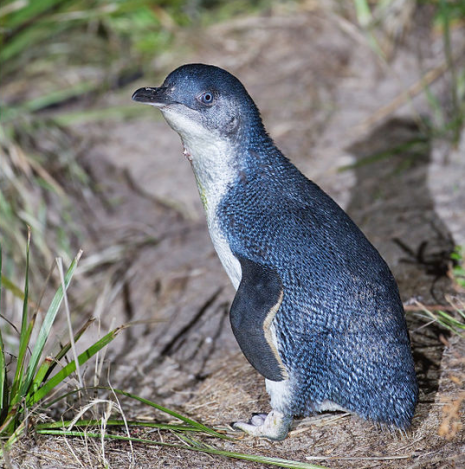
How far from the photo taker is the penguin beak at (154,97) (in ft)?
7.84

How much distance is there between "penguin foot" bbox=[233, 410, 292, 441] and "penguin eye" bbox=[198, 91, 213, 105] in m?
1.06

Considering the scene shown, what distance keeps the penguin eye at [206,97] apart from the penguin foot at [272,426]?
1.06 metres

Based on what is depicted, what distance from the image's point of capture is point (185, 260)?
160 inches

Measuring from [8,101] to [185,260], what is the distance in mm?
2147

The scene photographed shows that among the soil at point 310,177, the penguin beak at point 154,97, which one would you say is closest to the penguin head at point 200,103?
the penguin beak at point 154,97

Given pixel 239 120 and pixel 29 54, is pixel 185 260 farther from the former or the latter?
pixel 29 54

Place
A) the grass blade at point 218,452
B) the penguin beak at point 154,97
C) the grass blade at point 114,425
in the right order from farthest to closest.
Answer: the penguin beak at point 154,97 < the grass blade at point 114,425 < the grass blade at point 218,452

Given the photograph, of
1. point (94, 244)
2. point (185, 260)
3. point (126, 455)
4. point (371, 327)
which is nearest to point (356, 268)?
point (371, 327)

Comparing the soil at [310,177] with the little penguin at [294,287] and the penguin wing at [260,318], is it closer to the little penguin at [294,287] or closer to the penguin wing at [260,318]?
the little penguin at [294,287]

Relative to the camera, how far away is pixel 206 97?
7.98ft

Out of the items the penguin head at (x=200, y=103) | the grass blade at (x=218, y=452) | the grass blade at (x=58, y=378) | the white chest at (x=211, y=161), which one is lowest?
the grass blade at (x=218, y=452)

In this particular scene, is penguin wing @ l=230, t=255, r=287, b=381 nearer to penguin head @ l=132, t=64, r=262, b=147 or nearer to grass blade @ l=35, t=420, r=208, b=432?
grass blade @ l=35, t=420, r=208, b=432

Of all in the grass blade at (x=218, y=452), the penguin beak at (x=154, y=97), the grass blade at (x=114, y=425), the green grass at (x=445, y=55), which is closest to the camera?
the grass blade at (x=218, y=452)

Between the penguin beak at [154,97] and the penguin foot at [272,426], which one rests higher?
the penguin beak at [154,97]
